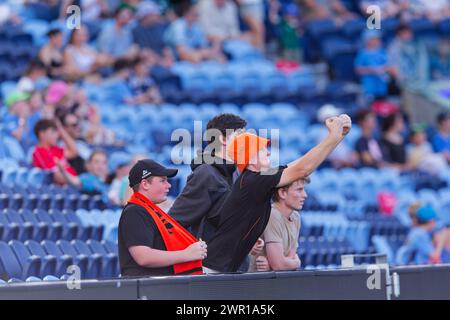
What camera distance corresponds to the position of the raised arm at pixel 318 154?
686 cm

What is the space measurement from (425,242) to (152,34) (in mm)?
6571

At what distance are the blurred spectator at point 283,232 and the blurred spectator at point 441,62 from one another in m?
11.7

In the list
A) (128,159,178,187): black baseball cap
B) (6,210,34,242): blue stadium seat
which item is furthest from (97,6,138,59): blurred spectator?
(128,159,178,187): black baseball cap

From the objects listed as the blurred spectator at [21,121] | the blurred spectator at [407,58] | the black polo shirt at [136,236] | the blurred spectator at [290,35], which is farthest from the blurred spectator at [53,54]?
the black polo shirt at [136,236]

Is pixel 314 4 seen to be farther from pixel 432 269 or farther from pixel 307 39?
pixel 432 269

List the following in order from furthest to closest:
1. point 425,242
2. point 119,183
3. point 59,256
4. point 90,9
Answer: point 90,9 → point 425,242 → point 119,183 → point 59,256

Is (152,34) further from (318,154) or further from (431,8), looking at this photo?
(318,154)

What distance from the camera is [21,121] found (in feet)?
39.5

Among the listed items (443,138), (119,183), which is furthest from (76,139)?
(443,138)

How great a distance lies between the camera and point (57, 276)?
26.6 ft

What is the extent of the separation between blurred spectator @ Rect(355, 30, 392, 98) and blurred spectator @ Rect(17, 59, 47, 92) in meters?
5.40

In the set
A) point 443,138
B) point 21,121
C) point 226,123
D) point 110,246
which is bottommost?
point 110,246

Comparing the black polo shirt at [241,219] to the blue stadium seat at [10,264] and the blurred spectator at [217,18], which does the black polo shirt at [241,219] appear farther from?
the blurred spectator at [217,18]

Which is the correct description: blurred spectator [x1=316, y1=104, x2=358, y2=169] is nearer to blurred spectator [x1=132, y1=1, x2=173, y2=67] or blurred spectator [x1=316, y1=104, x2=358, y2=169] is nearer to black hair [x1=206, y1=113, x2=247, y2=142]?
blurred spectator [x1=132, y1=1, x2=173, y2=67]
